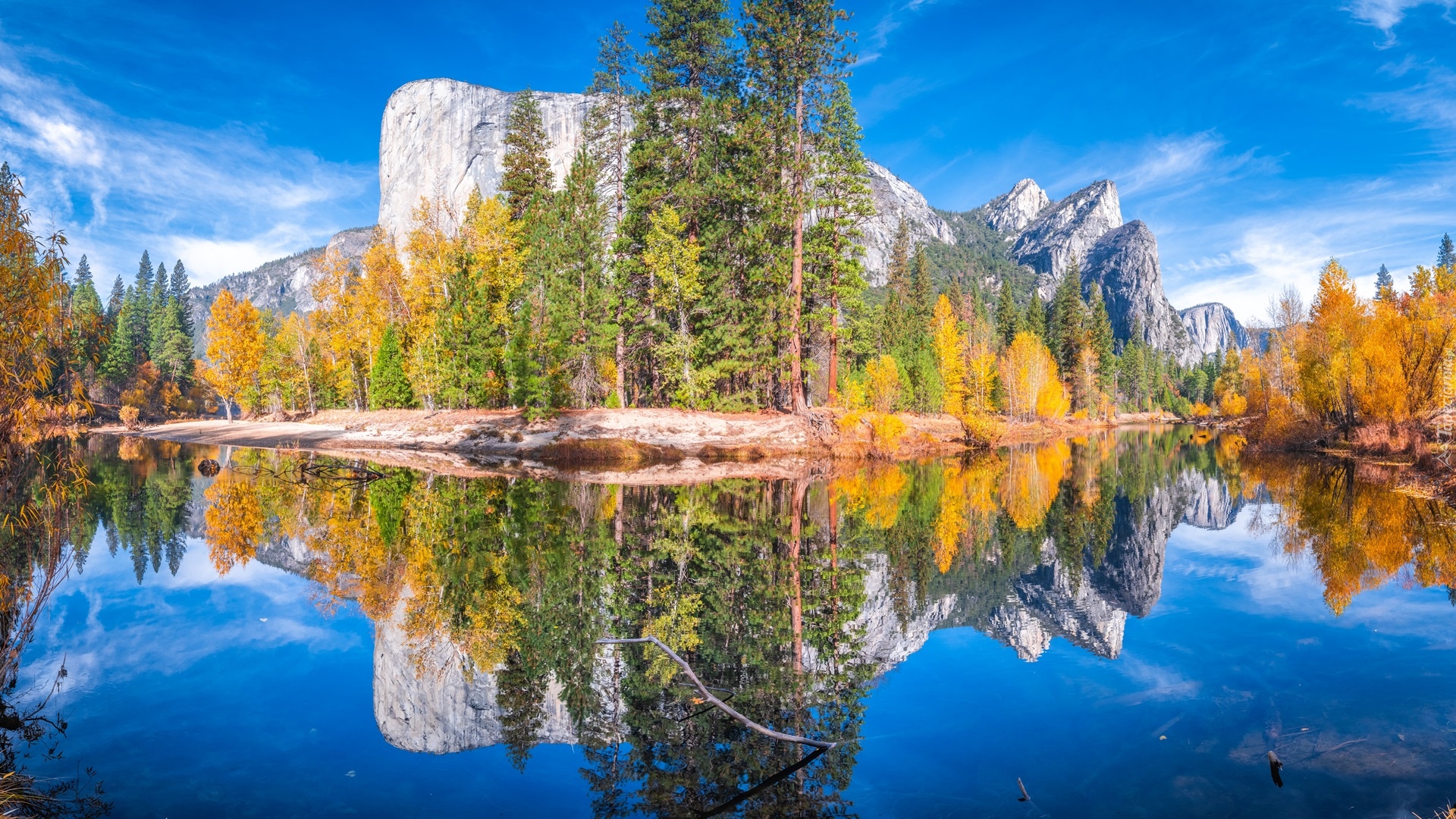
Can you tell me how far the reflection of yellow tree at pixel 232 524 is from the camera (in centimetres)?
1138

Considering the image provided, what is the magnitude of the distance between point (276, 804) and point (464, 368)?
1213 inches

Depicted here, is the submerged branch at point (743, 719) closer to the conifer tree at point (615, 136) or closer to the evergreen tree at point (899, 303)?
the conifer tree at point (615, 136)

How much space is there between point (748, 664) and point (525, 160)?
118 feet

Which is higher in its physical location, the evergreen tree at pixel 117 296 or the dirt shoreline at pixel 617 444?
the evergreen tree at pixel 117 296

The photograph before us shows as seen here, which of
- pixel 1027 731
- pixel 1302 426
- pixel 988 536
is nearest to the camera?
pixel 1027 731

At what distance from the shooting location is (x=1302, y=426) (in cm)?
3459

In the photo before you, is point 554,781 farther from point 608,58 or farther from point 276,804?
point 608,58

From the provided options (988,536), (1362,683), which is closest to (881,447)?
(988,536)

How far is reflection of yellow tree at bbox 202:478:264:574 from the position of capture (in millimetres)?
11375

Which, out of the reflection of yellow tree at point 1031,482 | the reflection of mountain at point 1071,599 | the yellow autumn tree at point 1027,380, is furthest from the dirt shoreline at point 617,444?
the yellow autumn tree at point 1027,380

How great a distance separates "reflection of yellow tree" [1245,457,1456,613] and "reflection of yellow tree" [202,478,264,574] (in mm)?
16468

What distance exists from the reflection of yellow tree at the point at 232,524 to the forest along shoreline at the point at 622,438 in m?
10.5

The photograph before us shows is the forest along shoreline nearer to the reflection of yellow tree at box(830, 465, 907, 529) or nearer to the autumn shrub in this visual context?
the reflection of yellow tree at box(830, 465, 907, 529)

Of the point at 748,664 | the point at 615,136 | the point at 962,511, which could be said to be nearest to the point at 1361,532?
the point at 962,511
